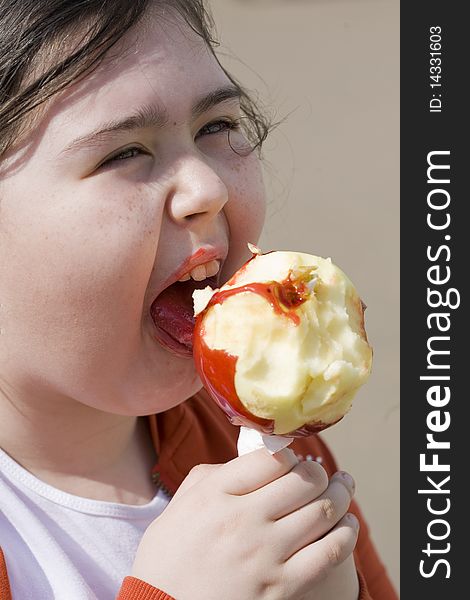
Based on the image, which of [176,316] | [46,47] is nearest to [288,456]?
[176,316]

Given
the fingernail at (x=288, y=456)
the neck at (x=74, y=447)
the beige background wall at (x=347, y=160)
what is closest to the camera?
the fingernail at (x=288, y=456)

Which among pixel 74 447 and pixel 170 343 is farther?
pixel 74 447

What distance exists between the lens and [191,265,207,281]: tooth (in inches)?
56.1

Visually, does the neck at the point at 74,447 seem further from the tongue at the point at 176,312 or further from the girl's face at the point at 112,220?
the tongue at the point at 176,312

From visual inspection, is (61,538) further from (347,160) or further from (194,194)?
(347,160)

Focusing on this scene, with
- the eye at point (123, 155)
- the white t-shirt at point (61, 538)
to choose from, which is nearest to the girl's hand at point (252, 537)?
the white t-shirt at point (61, 538)

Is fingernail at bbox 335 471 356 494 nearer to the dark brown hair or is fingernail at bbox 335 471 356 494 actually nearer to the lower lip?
the lower lip

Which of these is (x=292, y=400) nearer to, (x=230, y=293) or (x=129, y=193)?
(x=230, y=293)

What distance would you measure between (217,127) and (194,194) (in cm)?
21

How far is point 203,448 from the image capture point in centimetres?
186

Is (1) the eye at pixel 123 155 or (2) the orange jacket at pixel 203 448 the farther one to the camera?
(2) the orange jacket at pixel 203 448

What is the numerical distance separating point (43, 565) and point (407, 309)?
1577mm

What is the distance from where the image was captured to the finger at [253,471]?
53.4 inches

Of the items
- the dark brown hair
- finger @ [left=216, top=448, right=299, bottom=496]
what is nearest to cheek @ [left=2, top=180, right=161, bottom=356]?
the dark brown hair
